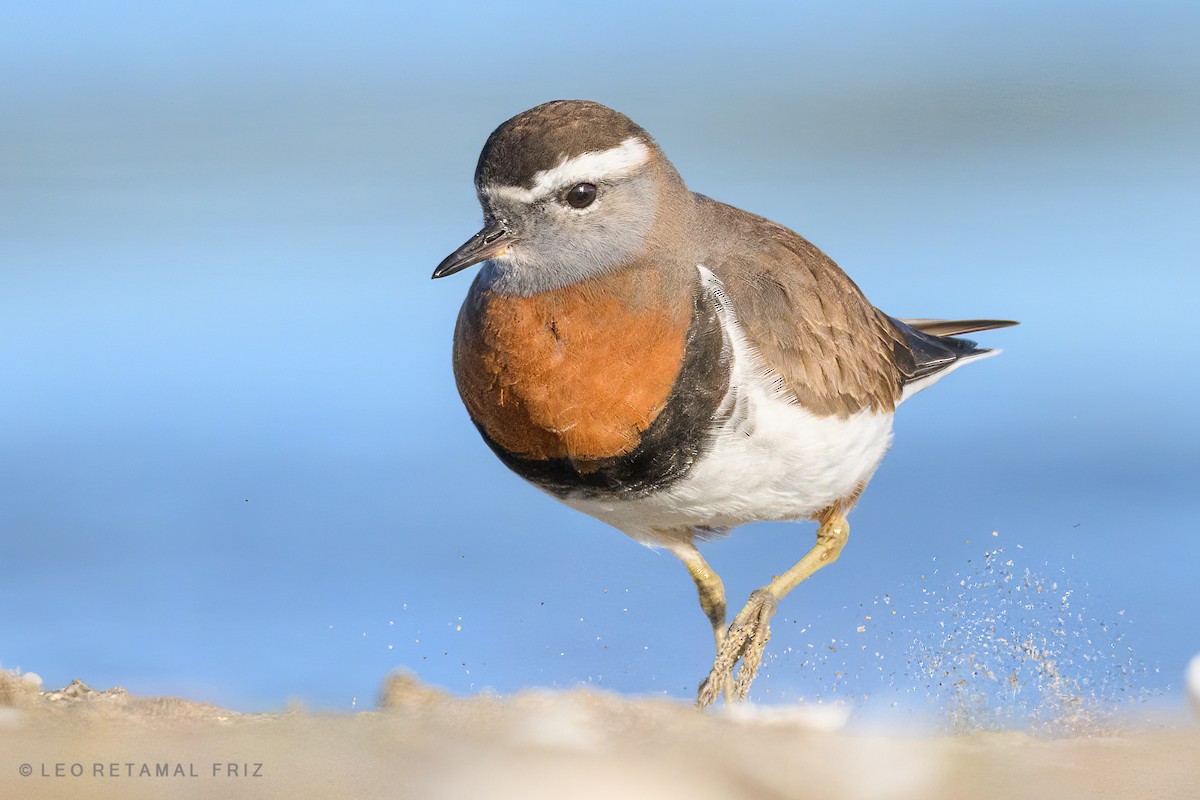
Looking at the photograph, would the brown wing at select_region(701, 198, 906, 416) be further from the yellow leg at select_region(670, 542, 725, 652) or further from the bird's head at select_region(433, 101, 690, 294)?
the yellow leg at select_region(670, 542, 725, 652)

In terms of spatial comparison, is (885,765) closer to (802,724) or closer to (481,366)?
(802,724)

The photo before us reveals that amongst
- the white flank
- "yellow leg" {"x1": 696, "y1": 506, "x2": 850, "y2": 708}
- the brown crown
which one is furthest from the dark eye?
"yellow leg" {"x1": 696, "y1": 506, "x2": 850, "y2": 708}

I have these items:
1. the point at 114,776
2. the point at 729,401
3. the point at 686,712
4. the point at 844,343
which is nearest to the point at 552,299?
the point at 729,401

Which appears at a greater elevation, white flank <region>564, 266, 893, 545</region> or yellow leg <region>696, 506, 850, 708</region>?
white flank <region>564, 266, 893, 545</region>

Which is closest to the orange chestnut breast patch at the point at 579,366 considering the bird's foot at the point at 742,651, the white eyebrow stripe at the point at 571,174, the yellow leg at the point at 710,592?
the white eyebrow stripe at the point at 571,174

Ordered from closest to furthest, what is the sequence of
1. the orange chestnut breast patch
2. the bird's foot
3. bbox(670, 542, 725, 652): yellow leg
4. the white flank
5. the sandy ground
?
1. the sandy ground
2. the orange chestnut breast patch
3. the white flank
4. the bird's foot
5. bbox(670, 542, 725, 652): yellow leg

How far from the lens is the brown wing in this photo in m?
5.21

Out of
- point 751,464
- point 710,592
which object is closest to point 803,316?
point 751,464

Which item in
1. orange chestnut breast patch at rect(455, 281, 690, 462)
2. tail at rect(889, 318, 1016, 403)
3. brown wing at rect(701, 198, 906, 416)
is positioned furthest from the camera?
tail at rect(889, 318, 1016, 403)

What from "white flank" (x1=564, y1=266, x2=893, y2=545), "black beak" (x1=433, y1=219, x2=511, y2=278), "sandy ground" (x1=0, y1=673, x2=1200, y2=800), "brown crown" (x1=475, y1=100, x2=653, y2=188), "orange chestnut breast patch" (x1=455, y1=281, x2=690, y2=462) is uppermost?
"brown crown" (x1=475, y1=100, x2=653, y2=188)

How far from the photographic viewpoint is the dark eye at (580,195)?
16.3 ft

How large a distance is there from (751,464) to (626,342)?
623 mm

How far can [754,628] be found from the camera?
5.79 metres

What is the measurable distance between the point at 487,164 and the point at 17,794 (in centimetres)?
243
